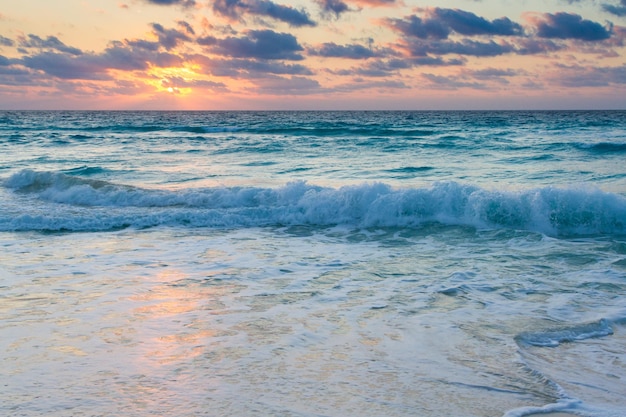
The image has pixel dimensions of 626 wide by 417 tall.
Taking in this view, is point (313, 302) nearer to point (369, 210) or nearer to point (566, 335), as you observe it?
point (566, 335)

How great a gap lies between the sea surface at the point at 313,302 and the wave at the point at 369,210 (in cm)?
4

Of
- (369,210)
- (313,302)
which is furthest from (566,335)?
(369,210)

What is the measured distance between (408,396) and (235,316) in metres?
2.36

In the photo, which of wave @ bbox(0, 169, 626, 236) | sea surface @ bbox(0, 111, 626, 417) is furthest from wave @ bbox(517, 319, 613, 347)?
wave @ bbox(0, 169, 626, 236)

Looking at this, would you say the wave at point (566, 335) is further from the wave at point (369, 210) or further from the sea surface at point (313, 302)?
the wave at point (369, 210)

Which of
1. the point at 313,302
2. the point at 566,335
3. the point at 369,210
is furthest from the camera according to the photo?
the point at 369,210

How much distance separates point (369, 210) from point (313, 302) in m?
6.00

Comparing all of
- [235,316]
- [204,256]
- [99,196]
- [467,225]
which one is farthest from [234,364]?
[99,196]

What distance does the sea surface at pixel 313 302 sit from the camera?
13.8 feet

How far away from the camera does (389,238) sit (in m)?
10.4

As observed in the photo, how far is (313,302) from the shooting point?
6.43 meters

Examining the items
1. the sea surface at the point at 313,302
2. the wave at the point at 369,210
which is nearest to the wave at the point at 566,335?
the sea surface at the point at 313,302

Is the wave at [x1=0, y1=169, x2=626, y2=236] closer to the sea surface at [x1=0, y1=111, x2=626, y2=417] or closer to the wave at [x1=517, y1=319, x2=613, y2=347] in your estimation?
the sea surface at [x1=0, y1=111, x2=626, y2=417]

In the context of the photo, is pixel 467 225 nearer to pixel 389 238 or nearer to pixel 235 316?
pixel 389 238
